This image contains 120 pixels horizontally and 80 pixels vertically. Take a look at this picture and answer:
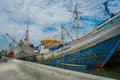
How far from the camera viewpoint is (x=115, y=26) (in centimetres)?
1492

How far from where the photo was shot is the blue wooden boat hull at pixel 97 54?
15.5 metres

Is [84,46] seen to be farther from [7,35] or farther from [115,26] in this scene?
[7,35]

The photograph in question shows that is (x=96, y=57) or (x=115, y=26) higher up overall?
(x=115, y=26)

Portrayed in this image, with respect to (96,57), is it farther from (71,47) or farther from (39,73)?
(39,73)

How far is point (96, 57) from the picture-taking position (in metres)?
16.1

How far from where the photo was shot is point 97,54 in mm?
16078

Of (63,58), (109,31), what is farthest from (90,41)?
(63,58)

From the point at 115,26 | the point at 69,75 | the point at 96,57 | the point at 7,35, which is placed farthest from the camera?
the point at 7,35

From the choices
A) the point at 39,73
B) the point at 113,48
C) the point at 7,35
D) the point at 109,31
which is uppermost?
the point at 7,35

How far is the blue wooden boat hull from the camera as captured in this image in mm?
15523

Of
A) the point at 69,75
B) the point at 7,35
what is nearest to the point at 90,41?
the point at 69,75

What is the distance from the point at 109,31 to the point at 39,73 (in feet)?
33.0

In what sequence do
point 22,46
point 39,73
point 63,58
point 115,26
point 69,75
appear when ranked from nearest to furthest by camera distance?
point 69,75 → point 39,73 → point 115,26 → point 63,58 → point 22,46

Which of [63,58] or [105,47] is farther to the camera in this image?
[63,58]
